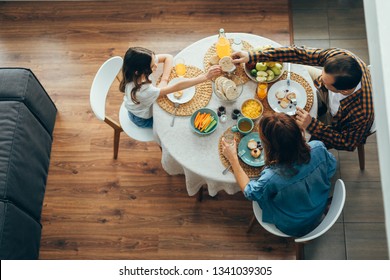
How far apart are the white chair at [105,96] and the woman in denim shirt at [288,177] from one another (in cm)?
66

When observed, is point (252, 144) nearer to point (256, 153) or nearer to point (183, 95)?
point (256, 153)

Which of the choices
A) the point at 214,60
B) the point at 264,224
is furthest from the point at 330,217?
the point at 214,60

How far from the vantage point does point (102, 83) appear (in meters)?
2.34

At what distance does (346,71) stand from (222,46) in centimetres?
69

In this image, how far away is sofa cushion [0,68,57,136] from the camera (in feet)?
8.42

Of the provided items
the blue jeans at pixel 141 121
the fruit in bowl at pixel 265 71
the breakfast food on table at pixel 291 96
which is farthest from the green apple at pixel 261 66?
the blue jeans at pixel 141 121

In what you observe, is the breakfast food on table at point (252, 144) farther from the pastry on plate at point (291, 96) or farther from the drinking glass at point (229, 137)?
the pastry on plate at point (291, 96)

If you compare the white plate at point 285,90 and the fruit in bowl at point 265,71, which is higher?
the fruit in bowl at point 265,71

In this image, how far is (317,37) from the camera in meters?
3.18

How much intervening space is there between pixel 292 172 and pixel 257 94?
54cm

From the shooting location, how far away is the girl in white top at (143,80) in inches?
82.7

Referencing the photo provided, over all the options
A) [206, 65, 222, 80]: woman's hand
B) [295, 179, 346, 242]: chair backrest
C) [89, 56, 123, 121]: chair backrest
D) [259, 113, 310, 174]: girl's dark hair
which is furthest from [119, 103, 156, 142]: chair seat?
[295, 179, 346, 242]: chair backrest
